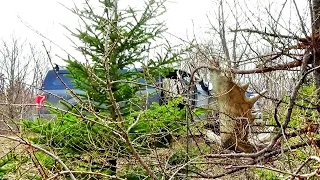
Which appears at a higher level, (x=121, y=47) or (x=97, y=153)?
(x=121, y=47)

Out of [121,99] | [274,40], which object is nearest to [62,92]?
[121,99]

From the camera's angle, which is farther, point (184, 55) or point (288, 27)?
point (184, 55)

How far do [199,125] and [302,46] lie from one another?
4.64 feet

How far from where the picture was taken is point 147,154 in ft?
15.1

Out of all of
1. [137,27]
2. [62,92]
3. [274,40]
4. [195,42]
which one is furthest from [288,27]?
[62,92]

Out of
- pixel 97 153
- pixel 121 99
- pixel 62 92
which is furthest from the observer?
pixel 62 92

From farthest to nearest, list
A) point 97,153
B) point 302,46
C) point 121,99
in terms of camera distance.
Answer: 1. point 121,99
2. point 97,153
3. point 302,46

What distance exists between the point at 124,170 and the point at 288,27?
2273 millimetres

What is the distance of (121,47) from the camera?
5.02 metres

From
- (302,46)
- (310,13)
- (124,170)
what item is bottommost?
(124,170)

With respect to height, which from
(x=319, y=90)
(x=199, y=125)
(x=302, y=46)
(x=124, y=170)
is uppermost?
(x=302, y=46)

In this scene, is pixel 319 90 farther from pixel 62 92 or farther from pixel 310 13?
pixel 62 92

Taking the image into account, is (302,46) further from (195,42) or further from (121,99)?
(121,99)

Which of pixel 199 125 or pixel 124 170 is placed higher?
pixel 199 125
